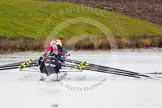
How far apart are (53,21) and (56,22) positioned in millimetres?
343

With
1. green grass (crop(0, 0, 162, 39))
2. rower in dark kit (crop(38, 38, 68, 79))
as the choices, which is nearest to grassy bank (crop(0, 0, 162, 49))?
green grass (crop(0, 0, 162, 39))

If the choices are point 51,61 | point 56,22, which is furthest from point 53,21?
point 51,61

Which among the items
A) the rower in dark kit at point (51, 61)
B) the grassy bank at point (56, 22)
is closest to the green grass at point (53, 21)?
the grassy bank at point (56, 22)

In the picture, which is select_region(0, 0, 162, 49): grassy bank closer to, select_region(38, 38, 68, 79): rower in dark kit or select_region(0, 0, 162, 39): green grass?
select_region(0, 0, 162, 39): green grass

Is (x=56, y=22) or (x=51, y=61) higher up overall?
(x=56, y=22)

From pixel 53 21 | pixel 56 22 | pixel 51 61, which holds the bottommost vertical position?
pixel 51 61

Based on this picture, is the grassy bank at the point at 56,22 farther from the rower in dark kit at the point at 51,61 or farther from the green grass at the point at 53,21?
the rower in dark kit at the point at 51,61

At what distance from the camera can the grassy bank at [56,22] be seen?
69688 mm

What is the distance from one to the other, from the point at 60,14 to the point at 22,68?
119 feet

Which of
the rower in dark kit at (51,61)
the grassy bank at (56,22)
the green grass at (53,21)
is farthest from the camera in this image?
the green grass at (53,21)

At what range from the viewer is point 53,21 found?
75.9 meters

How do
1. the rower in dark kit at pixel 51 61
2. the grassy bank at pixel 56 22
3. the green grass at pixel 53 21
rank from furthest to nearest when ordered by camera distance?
the green grass at pixel 53 21 < the grassy bank at pixel 56 22 < the rower in dark kit at pixel 51 61

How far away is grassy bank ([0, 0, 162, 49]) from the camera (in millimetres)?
69688

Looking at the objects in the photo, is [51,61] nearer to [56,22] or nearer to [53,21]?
[53,21]
